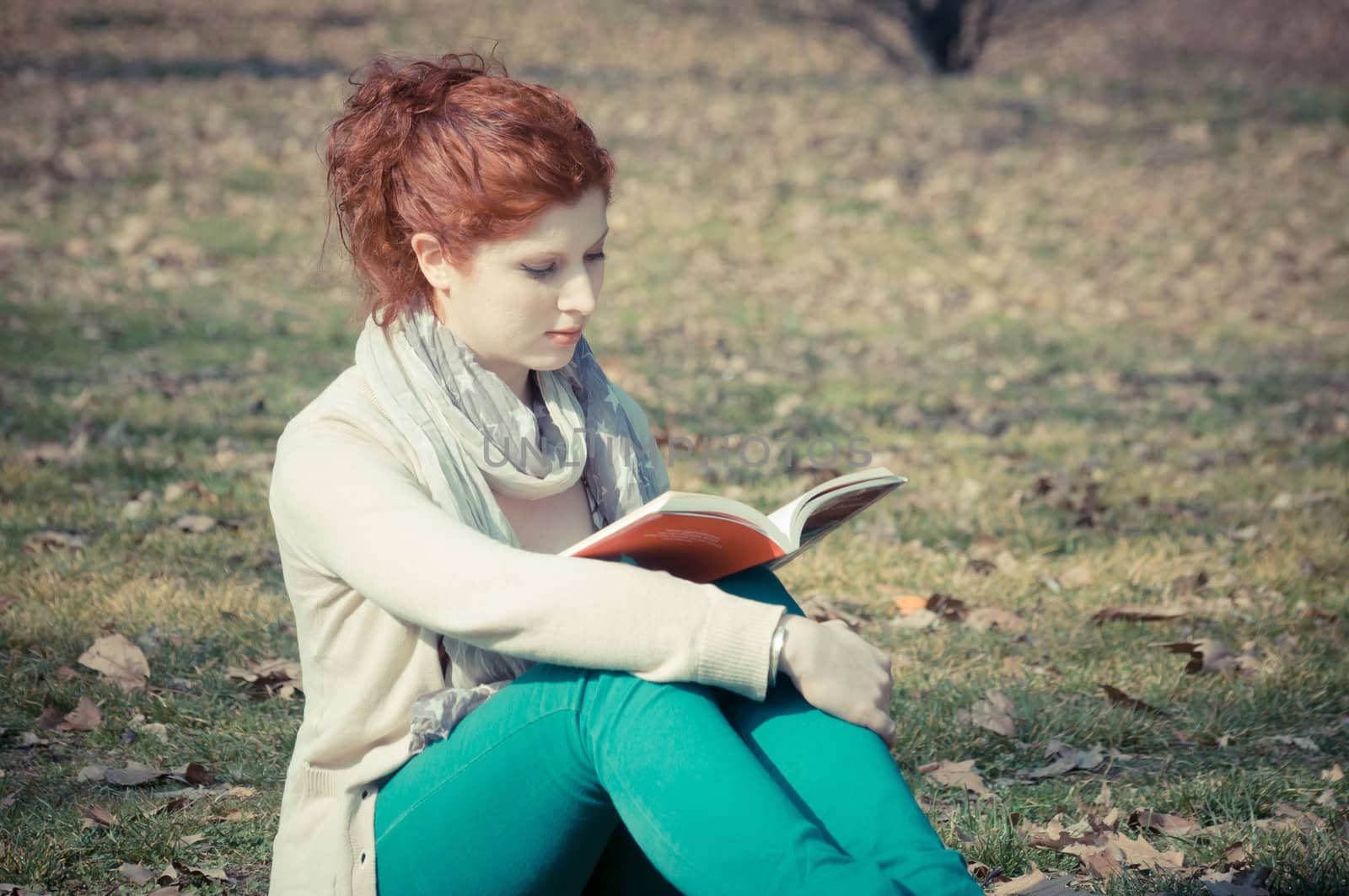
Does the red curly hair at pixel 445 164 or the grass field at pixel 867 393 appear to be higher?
the red curly hair at pixel 445 164

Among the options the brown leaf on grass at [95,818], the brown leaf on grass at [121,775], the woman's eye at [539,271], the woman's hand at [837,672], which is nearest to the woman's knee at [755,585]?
the woman's hand at [837,672]

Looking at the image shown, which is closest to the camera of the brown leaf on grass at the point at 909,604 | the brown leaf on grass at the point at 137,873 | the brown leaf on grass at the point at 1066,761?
the brown leaf on grass at the point at 137,873

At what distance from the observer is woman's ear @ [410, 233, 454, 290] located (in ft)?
7.13

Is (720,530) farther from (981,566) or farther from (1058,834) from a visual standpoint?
(981,566)

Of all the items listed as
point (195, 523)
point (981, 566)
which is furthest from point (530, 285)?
point (195, 523)

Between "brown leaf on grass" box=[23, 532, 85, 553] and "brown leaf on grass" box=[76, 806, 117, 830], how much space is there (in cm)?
163

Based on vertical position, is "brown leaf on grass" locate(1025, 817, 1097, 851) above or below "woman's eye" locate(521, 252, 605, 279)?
below

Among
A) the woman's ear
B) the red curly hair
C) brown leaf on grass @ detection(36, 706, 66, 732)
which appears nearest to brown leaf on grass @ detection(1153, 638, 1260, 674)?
the red curly hair

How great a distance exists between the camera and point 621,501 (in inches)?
97.6

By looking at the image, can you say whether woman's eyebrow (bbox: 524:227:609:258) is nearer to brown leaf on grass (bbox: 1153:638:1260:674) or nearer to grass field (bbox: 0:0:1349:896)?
grass field (bbox: 0:0:1349:896)

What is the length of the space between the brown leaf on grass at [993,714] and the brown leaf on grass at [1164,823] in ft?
1.50

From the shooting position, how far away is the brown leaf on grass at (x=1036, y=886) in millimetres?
2344

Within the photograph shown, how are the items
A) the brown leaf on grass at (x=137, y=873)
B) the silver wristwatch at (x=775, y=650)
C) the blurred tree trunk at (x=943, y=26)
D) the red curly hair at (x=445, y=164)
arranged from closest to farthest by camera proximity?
the silver wristwatch at (x=775, y=650) → the red curly hair at (x=445, y=164) → the brown leaf on grass at (x=137, y=873) → the blurred tree trunk at (x=943, y=26)

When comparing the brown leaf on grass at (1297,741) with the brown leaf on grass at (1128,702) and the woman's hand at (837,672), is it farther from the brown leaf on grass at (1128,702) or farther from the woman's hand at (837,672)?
the woman's hand at (837,672)
